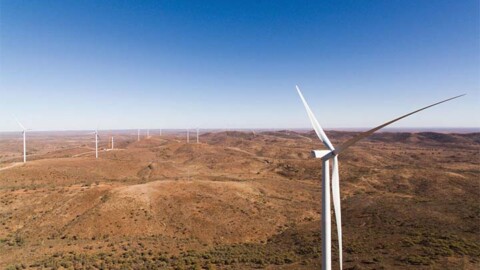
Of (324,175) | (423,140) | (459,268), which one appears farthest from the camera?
(423,140)

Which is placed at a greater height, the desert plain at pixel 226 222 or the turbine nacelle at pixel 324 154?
the turbine nacelle at pixel 324 154

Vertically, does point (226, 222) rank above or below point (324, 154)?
below

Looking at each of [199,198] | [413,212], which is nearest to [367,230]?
[413,212]

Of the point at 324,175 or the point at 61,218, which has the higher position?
the point at 324,175

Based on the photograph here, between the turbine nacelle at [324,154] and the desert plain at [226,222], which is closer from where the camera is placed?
the turbine nacelle at [324,154]

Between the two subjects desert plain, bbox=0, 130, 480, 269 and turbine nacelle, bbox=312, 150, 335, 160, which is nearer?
turbine nacelle, bbox=312, 150, 335, 160

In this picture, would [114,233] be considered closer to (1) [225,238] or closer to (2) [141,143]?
(1) [225,238]

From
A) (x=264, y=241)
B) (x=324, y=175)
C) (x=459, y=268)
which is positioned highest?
(x=324, y=175)

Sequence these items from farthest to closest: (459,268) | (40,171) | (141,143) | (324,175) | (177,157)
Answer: (141,143), (177,157), (40,171), (459,268), (324,175)

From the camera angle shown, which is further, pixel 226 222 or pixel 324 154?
pixel 226 222

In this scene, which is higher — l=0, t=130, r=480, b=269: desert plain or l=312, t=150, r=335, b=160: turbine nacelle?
l=312, t=150, r=335, b=160: turbine nacelle

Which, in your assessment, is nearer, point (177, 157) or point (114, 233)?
point (114, 233)
